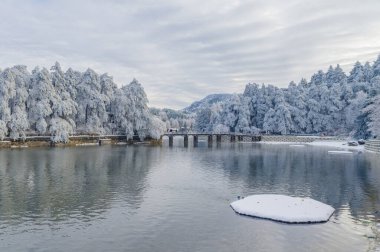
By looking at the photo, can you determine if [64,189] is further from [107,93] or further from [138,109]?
[107,93]

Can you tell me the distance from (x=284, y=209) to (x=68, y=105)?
86890 mm

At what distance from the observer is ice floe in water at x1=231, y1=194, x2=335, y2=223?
28.7m

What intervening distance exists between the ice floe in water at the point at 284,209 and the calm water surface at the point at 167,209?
80 cm

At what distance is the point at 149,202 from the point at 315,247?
1583cm

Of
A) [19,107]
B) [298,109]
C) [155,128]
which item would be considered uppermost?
[298,109]

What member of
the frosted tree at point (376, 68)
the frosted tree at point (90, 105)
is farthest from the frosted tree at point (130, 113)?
the frosted tree at point (376, 68)

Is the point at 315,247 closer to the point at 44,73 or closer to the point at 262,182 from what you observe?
the point at 262,182

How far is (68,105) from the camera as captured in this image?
107 meters

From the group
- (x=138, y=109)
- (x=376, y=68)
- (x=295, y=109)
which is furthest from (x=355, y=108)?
(x=138, y=109)

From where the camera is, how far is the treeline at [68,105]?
3866 inches

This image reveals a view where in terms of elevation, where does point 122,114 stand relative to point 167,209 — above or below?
above

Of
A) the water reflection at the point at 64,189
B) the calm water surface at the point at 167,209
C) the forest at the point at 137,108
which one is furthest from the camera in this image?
the forest at the point at 137,108

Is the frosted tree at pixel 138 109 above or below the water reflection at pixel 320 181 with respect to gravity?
above

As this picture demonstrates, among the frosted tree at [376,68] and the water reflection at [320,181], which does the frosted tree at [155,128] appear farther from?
the frosted tree at [376,68]
